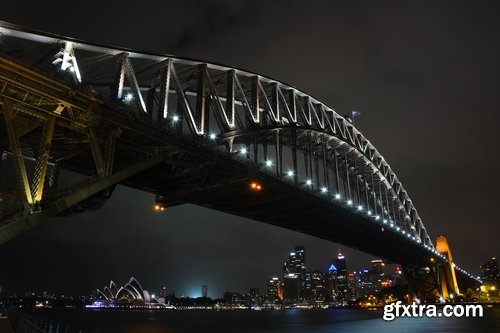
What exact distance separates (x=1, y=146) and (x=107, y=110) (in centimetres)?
661

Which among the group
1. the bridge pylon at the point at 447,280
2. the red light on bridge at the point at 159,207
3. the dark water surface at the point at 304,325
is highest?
the red light on bridge at the point at 159,207

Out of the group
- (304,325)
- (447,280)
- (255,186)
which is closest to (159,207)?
(255,186)

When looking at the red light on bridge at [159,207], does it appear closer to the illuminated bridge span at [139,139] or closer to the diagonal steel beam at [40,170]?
the illuminated bridge span at [139,139]

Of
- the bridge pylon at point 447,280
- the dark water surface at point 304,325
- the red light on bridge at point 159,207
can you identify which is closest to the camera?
the red light on bridge at point 159,207

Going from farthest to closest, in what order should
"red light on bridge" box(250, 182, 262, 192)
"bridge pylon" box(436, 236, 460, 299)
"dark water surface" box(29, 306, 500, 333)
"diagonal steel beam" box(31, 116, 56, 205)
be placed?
"bridge pylon" box(436, 236, 460, 299), "dark water surface" box(29, 306, 500, 333), "red light on bridge" box(250, 182, 262, 192), "diagonal steel beam" box(31, 116, 56, 205)

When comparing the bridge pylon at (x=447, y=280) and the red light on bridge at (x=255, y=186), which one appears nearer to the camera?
the red light on bridge at (x=255, y=186)

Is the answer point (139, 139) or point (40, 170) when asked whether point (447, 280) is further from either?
point (40, 170)

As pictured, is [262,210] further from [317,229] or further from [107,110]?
[107,110]

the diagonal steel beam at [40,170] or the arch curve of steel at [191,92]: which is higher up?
the arch curve of steel at [191,92]

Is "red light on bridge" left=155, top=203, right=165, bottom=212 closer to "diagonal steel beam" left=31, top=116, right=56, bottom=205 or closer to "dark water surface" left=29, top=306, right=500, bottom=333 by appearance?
"dark water surface" left=29, top=306, right=500, bottom=333

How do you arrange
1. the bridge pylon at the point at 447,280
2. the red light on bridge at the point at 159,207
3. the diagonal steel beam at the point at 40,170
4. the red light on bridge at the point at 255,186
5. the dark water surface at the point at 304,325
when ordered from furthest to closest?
1. the bridge pylon at the point at 447,280
2. the dark water surface at the point at 304,325
3. the red light on bridge at the point at 159,207
4. the red light on bridge at the point at 255,186
5. the diagonal steel beam at the point at 40,170

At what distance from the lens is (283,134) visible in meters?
57.2

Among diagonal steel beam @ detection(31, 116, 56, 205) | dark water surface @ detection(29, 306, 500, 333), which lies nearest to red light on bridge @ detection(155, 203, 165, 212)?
dark water surface @ detection(29, 306, 500, 333)

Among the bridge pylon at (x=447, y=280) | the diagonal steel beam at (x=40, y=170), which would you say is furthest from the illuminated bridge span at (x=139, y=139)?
the bridge pylon at (x=447, y=280)
